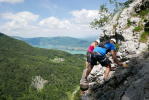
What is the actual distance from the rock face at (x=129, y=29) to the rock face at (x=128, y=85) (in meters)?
2.02

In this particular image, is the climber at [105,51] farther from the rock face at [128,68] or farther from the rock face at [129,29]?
the rock face at [129,29]

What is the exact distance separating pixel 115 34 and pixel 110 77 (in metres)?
5.91

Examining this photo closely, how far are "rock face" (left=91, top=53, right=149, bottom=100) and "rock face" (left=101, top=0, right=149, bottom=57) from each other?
6.62ft

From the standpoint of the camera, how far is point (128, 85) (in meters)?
11.4

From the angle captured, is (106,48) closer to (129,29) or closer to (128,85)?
(128,85)

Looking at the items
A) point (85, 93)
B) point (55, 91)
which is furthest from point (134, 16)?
point (55, 91)

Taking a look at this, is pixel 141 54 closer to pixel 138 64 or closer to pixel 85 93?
pixel 138 64

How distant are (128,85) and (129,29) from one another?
726 centimetres

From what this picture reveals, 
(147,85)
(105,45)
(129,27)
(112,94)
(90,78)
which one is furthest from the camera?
(129,27)

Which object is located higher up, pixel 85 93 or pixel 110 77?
pixel 110 77

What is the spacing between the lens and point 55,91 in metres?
195

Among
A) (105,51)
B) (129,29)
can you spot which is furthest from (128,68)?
(129,29)

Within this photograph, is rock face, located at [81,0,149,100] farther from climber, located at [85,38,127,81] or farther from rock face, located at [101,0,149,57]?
climber, located at [85,38,127,81]

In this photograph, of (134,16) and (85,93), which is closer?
(85,93)
